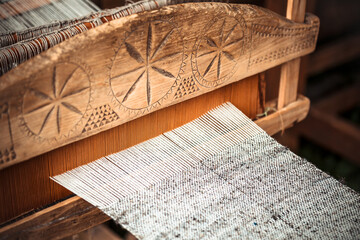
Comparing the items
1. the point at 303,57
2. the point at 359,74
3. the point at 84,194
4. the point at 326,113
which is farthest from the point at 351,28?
the point at 84,194

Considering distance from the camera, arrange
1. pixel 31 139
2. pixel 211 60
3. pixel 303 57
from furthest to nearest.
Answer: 1. pixel 303 57
2. pixel 211 60
3. pixel 31 139

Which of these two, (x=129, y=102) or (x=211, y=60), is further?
(x=211, y=60)

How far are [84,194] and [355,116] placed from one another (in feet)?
8.47

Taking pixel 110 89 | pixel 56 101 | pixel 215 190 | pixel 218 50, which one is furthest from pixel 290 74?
pixel 56 101

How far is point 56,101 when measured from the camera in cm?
109

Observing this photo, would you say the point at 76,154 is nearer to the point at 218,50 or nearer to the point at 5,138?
the point at 5,138

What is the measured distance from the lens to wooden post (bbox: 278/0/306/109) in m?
1.57

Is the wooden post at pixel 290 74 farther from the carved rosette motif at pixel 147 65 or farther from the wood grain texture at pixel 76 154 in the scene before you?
the carved rosette motif at pixel 147 65

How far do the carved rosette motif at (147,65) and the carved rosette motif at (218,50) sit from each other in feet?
0.22

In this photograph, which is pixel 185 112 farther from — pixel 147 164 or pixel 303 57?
pixel 303 57

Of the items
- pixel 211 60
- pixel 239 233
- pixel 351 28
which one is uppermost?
pixel 211 60

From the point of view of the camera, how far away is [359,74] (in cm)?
340

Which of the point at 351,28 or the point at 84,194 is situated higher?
the point at 84,194

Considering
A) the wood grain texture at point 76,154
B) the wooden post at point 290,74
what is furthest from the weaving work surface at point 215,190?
the wooden post at point 290,74
